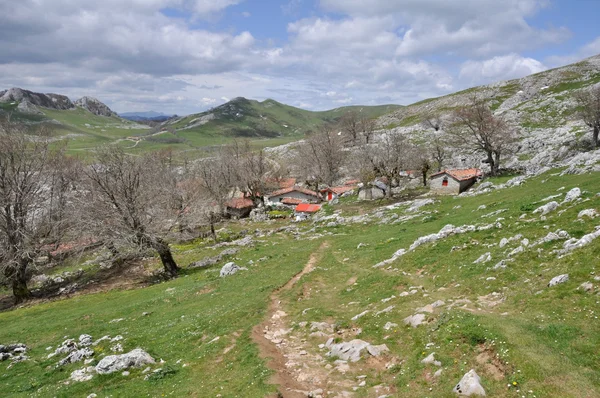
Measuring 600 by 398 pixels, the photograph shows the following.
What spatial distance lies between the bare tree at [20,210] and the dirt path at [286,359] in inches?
1377

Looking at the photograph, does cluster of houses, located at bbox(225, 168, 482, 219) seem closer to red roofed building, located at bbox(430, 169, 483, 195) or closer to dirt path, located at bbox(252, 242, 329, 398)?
red roofed building, located at bbox(430, 169, 483, 195)

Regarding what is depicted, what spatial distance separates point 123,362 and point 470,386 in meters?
16.9

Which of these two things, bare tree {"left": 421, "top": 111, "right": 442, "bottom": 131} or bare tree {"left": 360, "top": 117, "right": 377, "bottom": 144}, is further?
bare tree {"left": 360, "top": 117, "right": 377, "bottom": 144}

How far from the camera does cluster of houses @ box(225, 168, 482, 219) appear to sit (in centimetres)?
6925

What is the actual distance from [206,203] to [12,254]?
1275 inches

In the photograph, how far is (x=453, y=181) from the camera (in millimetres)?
68688

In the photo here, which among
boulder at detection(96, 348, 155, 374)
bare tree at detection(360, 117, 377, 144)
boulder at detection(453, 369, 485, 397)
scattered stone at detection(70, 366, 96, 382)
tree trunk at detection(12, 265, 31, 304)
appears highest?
bare tree at detection(360, 117, 377, 144)

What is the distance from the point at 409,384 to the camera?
43.9 feet

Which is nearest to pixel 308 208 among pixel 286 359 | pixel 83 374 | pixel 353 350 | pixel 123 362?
pixel 123 362

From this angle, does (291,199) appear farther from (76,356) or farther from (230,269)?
(76,356)

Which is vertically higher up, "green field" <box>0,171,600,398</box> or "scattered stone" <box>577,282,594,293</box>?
"scattered stone" <box>577,282,594,293</box>

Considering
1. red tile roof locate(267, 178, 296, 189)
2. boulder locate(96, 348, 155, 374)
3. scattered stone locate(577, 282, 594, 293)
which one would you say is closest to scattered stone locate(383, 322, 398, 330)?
scattered stone locate(577, 282, 594, 293)

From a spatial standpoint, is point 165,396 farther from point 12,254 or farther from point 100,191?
point 12,254

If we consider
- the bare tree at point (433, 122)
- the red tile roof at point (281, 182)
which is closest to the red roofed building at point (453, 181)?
the red tile roof at point (281, 182)
